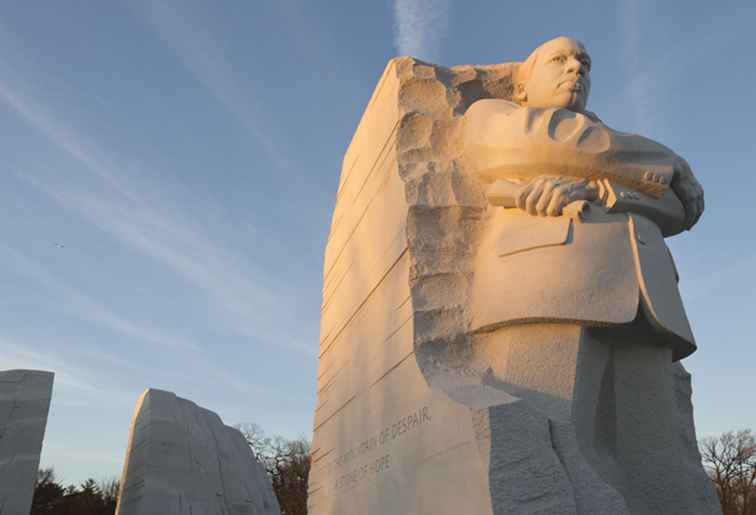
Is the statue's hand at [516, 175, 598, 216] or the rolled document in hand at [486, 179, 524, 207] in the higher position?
the rolled document in hand at [486, 179, 524, 207]

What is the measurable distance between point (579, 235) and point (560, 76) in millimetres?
1167

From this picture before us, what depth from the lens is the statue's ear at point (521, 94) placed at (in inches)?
177

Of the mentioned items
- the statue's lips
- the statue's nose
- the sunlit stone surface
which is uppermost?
the statue's nose

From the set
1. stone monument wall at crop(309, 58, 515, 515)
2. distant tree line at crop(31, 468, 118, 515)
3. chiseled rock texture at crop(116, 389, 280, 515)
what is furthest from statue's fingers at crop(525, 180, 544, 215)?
distant tree line at crop(31, 468, 118, 515)

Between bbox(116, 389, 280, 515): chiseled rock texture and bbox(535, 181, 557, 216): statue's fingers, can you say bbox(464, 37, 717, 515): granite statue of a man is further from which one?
bbox(116, 389, 280, 515): chiseled rock texture

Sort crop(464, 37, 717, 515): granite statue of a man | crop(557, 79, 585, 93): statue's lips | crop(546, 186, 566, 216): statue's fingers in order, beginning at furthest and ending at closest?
crop(557, 79, 585, 93): statue's lips, crop(546, 186, 566, 216): statue's fingers, crop(464, 37, 717, 515): granite statue of a man

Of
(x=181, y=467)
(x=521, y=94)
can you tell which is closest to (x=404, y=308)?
(x=521, y=94)

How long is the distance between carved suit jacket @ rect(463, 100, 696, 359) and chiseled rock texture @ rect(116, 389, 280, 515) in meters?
7.94

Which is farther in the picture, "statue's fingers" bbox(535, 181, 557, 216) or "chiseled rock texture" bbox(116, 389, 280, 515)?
"chiseled rock texture" bbox(116, 389, 280, 515)

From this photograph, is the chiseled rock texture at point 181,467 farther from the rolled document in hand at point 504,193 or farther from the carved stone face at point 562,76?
the carved stone face at point 562,76

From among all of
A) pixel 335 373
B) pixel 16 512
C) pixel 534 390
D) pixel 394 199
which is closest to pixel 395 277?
pixel 394 199

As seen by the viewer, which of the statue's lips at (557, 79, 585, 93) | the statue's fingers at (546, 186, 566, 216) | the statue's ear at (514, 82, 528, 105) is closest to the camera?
the statue's fingers at (546, 186, 566, 216)

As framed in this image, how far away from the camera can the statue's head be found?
4211 mm

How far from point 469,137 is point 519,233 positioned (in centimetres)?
76
